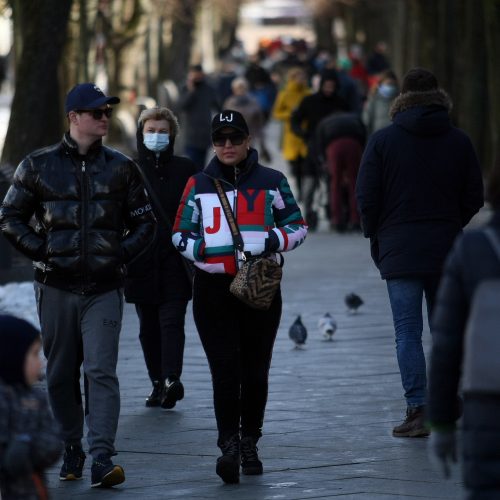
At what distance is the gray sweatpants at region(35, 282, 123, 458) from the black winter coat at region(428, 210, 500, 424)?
3042 mm

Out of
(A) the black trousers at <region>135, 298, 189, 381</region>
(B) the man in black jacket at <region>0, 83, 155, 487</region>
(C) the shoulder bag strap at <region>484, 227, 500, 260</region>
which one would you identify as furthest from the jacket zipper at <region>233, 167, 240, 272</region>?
(C) the shoulder bag strap at <region>484, 227, 500, 260</region>

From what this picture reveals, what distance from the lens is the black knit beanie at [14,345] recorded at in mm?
4996

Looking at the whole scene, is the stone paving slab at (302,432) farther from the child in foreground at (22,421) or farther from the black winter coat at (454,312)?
the black winter coat at (454,312)

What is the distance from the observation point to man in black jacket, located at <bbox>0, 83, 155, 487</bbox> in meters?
7.62

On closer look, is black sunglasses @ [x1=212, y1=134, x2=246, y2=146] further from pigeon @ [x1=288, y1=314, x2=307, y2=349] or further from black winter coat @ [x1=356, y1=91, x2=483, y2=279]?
pigeon @ [x1=288, y1=314, x2=307, y2=349]

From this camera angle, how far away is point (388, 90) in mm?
19938

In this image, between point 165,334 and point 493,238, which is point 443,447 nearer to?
point 493,238

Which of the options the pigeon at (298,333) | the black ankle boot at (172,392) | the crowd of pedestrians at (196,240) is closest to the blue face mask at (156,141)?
the crowd of pedestrians at (196,240)

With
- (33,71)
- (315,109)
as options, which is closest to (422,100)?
(33,71)

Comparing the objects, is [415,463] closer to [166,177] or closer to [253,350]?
[253,350]

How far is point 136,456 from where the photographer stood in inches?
329

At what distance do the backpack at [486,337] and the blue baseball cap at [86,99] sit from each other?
344 centimetres

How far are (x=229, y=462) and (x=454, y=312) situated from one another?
3036mm

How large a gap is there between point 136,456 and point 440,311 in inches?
150
